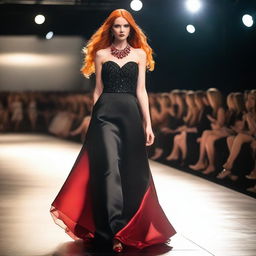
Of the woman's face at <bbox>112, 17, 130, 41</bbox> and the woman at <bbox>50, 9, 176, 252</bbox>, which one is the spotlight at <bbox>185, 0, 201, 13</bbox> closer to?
the woman at <bbox>50, 9, 176, 252</bbox>

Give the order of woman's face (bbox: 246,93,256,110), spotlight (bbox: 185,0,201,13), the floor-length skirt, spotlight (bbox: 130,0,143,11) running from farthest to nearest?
spotlight (bbox: 130,0,143,11)
spotlight (bbox: 185,0,201,13)
woman's face (bbox: 246,93,256,110)
the floor-length skirt

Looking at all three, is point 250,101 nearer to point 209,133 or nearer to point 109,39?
point 209,133

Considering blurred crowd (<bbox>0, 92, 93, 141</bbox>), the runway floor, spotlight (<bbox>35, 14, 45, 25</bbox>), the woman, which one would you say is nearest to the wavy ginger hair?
the woman

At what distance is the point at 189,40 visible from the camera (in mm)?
16625

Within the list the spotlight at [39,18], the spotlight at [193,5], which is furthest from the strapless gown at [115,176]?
the spotlight at [39,18]

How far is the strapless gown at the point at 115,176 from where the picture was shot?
459 cm

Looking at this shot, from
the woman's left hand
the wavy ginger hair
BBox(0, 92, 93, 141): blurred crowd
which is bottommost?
BBox(0, 92, 93, 141): blurred crowd

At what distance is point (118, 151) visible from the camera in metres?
4.73

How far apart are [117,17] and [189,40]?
12065 mm

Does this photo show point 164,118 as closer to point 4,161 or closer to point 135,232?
point 4,161

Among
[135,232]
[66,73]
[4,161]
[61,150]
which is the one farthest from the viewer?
[66,73]

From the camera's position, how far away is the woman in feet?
15.1

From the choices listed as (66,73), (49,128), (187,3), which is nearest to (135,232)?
(187,3)

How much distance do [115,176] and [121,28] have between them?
0.82 m
